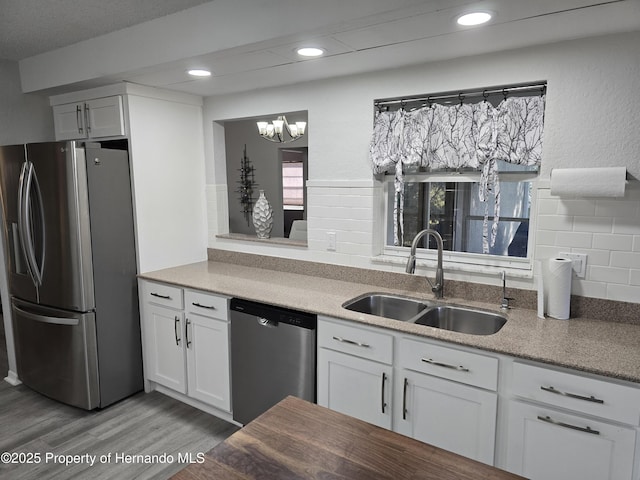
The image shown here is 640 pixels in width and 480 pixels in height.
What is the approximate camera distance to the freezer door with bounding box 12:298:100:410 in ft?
9.04

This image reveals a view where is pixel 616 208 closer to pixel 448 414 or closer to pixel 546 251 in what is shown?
pixel 546 251

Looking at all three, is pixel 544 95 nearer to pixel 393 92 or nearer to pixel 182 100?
pixel 393 92

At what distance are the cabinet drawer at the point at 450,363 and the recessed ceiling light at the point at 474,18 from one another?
1358 millimetres

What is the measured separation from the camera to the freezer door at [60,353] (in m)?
2.75

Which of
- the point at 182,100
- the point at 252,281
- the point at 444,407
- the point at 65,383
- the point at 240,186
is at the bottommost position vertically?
the point at 65,383

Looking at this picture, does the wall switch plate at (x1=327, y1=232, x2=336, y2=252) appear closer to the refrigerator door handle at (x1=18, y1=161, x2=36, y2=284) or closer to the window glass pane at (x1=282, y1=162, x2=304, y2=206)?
the refrigerator door handle at (x1=18, y1=161, x2=36, y2=284)

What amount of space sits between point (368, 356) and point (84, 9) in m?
2.33

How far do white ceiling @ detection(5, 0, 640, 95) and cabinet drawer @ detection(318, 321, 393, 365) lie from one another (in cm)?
137

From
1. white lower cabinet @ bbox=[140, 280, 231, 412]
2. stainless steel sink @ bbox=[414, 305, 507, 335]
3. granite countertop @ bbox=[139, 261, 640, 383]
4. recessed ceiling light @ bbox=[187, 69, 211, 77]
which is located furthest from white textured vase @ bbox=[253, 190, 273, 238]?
stainless steel sink @ bbox=[414, 305, 507, 335]

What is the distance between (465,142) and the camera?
230cm

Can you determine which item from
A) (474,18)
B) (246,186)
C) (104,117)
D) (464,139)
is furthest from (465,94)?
(246,186)

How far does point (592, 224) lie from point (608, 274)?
9.6 inches

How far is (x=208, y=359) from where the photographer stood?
2686mm

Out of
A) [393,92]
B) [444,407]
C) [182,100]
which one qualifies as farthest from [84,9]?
[444,407]
